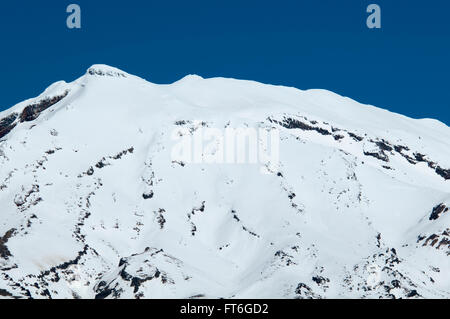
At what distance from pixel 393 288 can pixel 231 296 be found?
32211 millimetres

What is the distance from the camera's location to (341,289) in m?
199

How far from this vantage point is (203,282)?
198250mm
